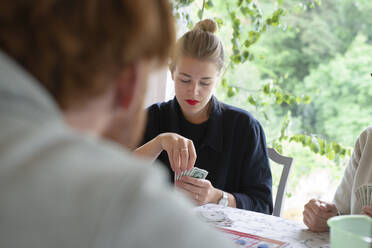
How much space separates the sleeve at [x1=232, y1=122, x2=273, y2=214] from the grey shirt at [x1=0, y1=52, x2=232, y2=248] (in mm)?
1525

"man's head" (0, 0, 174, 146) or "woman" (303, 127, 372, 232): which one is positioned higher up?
"man's head" (0, 0, 174, 146)

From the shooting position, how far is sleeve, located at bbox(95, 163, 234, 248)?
38 centimetres

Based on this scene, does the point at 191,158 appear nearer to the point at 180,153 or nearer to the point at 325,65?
the point at 180,153

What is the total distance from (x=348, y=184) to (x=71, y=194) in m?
1.58

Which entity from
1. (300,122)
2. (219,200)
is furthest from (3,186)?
(300,122)

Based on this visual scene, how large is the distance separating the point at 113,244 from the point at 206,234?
0.31ft

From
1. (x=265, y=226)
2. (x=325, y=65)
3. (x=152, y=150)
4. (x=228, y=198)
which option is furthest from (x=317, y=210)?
(x=325, y=65)

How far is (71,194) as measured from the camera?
38 cm

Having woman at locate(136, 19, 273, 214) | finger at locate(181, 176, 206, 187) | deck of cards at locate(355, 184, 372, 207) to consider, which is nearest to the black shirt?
woman at locate(136, 19, 273, 214)

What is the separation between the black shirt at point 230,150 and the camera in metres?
2.10

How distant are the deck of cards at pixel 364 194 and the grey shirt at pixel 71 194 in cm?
133

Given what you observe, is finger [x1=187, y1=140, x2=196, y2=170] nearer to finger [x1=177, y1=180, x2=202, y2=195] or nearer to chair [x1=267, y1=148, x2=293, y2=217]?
finger [x1=177, y1=180, x2=202, y2=195]

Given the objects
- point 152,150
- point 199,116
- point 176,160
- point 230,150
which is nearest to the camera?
point 176,160

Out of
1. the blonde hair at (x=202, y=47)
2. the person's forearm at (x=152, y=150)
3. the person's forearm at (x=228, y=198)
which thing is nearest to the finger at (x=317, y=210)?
the person's forearm at (x=228, y=198)
